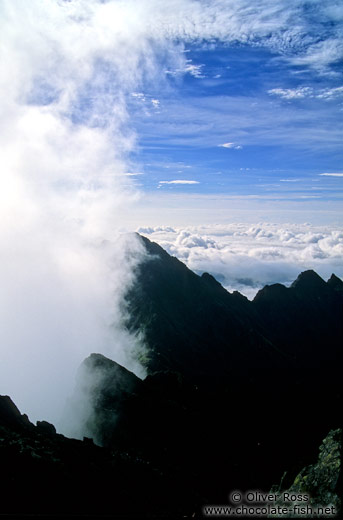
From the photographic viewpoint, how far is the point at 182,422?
78188 millimetres

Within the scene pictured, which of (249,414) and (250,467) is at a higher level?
(249,414)

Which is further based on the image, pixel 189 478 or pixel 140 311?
pixel 140 311

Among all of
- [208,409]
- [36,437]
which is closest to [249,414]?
[208,409]

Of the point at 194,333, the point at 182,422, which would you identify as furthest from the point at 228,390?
the point at 182,422

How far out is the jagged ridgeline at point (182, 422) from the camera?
37.4 meters

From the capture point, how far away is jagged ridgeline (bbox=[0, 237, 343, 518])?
123 ft

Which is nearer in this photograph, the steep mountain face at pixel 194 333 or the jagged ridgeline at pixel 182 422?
the jagged ridgeline at pixel 182 422

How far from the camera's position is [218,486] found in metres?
67.2

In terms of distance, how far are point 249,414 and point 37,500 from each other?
117 meters

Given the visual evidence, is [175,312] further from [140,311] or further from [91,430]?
[91,430]

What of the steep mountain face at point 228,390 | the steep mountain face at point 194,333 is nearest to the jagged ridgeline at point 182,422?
the steep mountain face at point 228,390

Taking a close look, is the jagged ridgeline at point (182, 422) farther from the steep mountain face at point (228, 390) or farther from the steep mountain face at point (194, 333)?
the steep mountain face at point (194, 333)

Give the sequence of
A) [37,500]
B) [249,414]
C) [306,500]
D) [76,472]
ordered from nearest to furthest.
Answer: [306,500], [37,500], [76,472], [249,414]

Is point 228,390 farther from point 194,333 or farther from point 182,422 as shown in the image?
point 182,422
